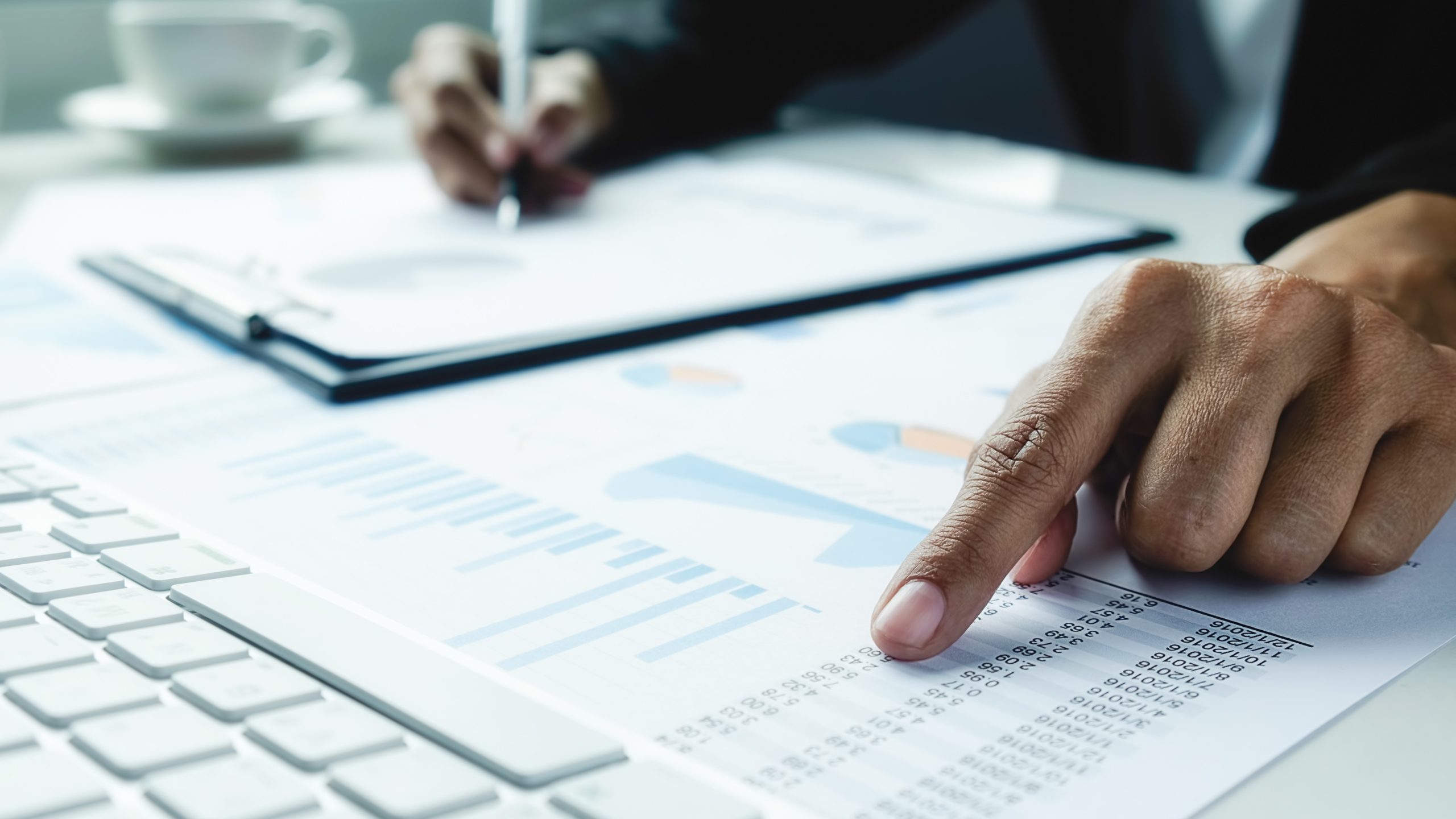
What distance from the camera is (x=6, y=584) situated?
351 mm

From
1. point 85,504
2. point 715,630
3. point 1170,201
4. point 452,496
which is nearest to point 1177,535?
point 715,630

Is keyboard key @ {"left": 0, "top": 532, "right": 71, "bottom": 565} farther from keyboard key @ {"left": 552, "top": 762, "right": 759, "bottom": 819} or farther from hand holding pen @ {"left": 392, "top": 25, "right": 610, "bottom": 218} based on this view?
hand holding pen @ {"left": 392, "top": 25, "right": 610, "bottom": 218}

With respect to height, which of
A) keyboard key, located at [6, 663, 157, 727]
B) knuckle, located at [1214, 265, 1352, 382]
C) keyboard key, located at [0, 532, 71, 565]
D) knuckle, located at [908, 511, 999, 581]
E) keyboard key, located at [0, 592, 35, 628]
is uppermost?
knuckle, located at [1214, 265, 1352, 382]

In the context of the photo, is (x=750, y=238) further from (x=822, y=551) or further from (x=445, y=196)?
(x=822, y=551)

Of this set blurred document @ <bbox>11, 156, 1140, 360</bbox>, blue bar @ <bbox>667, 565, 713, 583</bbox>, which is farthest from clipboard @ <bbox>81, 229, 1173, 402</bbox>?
blue bar @ <bbox>667, 565, 713, 583</bbox>

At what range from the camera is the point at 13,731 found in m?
0.28

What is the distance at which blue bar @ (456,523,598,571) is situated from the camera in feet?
1.31

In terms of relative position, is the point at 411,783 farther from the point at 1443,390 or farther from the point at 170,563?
the point at 1443,390

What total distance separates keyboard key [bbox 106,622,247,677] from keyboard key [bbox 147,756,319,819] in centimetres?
5

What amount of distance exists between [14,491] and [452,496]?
0.14m

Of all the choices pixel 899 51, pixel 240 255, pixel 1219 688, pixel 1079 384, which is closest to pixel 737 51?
pixel 899 51

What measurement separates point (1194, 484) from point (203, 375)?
0.44 m

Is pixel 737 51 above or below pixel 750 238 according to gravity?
above

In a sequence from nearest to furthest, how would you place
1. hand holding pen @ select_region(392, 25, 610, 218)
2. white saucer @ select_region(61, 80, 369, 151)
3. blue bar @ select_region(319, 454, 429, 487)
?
blue bar @ select_region(319, 454, 429, 487) → hand holding pen @ select_region(392, 25, 610, 218) → white saucer @ select_region(61, 80, 369, 151)
